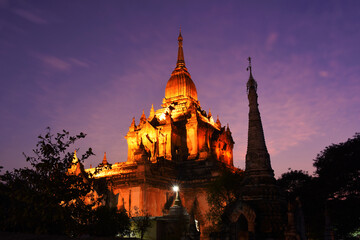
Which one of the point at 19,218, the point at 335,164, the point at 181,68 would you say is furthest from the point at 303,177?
the point at 19,218

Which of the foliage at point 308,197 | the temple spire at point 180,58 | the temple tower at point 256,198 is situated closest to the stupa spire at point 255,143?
the temple tower at point 256,198

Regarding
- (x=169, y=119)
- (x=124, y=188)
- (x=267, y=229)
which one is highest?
(x=169, y=119)

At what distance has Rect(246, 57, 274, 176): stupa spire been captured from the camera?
82.0 ft

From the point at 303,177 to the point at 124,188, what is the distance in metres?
21.5

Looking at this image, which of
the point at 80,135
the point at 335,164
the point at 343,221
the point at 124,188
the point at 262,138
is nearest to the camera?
the point at 80,135

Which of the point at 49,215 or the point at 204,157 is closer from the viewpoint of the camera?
the point at 49,215

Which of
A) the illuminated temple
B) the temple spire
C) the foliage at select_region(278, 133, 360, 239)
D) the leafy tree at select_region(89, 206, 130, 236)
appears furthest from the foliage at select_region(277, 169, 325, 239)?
the temple spire

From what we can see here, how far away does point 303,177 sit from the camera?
44812mm

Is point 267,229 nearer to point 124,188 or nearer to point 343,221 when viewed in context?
point 343,221

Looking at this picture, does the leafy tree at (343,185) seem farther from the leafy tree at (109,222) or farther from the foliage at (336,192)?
the leafy tree at (109,222)

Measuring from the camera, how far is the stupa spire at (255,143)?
2500 cm

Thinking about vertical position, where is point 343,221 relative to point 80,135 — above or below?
below

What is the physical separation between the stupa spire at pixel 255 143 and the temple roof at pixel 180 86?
36.7 meters

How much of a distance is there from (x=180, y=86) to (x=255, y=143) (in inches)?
1568
